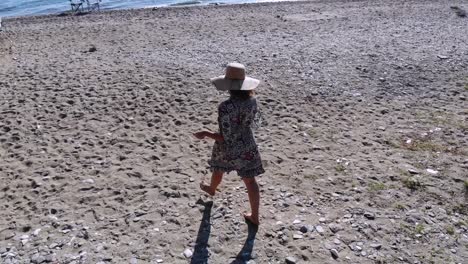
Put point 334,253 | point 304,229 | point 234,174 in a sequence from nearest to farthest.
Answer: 1. point 334,253
2. point 304,229
3. point 234,174

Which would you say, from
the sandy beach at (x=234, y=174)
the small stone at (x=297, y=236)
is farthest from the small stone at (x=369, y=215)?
the small stone at (x=297, y=236)

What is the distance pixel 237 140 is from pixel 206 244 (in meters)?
1.31

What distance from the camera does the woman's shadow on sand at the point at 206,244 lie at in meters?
4.86

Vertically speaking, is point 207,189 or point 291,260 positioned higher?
point 207,189

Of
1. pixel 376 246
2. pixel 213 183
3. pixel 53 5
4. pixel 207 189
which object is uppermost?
pixel 53 5

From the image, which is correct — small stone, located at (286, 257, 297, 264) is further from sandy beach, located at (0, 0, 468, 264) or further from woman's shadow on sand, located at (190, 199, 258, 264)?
woman's shadow on sand, located at (190, 199, 258, 264)

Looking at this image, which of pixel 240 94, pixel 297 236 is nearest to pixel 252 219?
pixel 297 236

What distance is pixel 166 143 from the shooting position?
7.75m

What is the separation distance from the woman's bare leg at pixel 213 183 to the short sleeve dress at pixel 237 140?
1.10 feet

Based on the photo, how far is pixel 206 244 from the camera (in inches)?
201

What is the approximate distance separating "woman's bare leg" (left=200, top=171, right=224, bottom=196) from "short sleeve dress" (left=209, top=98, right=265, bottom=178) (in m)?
0.34

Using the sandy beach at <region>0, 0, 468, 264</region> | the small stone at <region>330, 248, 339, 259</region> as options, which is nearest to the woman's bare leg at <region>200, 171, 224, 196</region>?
the sandy beach at <region>0, 0, 468, 264</region>

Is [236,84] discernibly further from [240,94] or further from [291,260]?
[291,260]

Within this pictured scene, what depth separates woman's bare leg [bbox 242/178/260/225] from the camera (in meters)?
5.02
